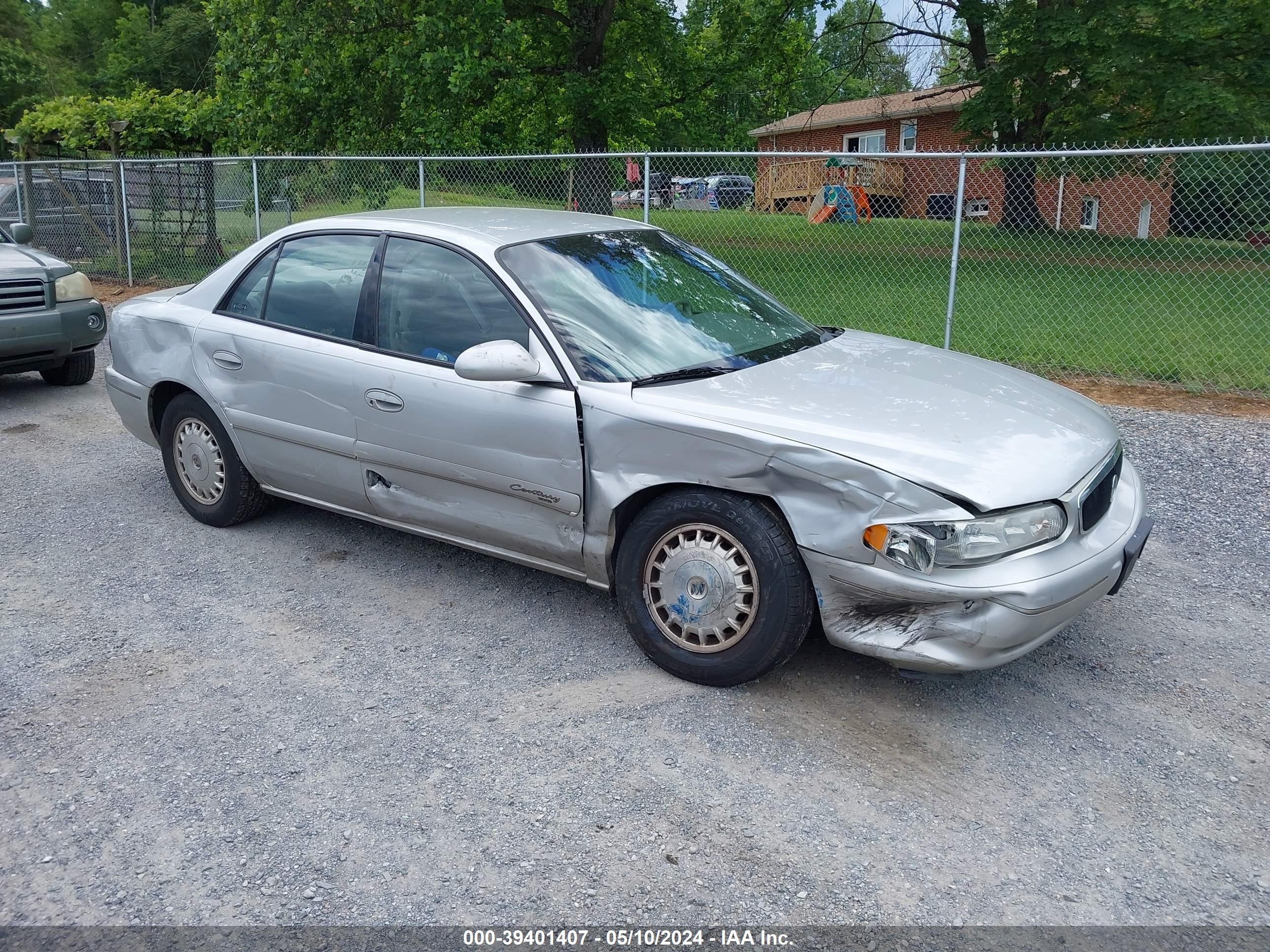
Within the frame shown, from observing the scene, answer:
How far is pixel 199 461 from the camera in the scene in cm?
547

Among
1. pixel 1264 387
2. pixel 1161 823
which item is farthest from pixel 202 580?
pixel 1264 387

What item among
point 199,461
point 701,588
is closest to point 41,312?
point 199,461

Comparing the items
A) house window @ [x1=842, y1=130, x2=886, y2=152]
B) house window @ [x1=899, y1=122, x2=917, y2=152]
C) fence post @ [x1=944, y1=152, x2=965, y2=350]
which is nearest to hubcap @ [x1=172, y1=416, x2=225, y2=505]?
fence post @ [x1=944, y1=152, x2=965, y2=350]

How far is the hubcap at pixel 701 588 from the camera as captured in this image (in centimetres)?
366

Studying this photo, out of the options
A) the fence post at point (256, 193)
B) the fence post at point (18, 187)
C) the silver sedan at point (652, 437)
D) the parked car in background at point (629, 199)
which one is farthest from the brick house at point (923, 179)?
the fence post at point (18, 187)

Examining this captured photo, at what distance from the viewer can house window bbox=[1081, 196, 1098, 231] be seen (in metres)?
23.1

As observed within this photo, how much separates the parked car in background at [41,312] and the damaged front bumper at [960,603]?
24.1 feet

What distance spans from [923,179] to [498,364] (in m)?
29.7

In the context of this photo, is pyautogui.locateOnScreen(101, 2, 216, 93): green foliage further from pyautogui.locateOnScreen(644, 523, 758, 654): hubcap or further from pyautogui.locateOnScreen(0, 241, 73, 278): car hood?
pyautogui.locateOnScreen(644, 523, 758, 654): hubcap

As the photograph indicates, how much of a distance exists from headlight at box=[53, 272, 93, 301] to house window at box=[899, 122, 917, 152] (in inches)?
1279

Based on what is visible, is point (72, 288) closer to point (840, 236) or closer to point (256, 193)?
point (256, 193)

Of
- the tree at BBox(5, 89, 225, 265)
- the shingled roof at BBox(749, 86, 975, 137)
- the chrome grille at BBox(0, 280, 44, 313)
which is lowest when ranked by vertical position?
the chrome grille at BBox(0, 280, 44, 313)

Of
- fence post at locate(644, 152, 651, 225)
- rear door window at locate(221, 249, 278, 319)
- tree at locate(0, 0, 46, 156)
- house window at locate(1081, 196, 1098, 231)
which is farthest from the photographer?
tree at locate(0, 0, 46, 156)

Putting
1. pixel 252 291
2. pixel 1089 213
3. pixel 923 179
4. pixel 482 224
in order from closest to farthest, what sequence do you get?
pixel 482 224
pixel 252 291
pixel 1089 213
pixel 923 179
